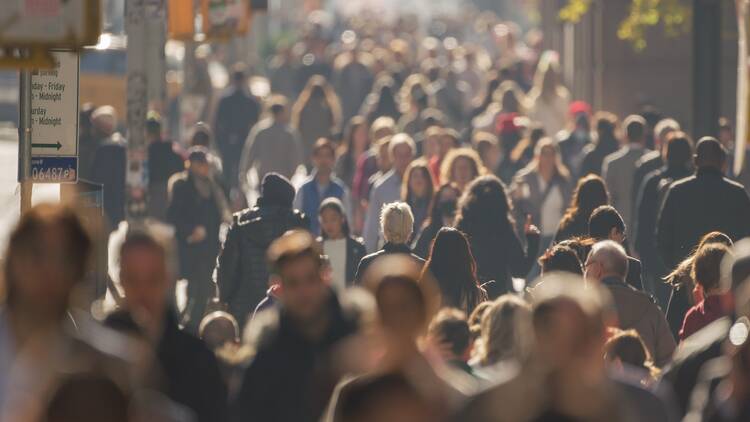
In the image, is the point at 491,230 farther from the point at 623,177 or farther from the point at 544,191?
the point at 623,177

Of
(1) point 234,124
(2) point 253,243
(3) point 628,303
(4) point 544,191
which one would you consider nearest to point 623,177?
(4) point 544,191

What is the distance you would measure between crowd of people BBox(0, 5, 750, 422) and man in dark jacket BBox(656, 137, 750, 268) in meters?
0.01

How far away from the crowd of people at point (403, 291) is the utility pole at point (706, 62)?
0.80 m

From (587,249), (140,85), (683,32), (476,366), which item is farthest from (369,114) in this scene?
(476,366)

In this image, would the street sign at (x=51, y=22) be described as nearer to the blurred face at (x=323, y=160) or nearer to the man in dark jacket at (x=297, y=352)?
the man in dark jacket at (x=297, y=352)

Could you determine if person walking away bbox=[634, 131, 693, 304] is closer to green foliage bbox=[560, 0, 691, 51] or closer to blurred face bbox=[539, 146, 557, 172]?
blurred face bbox=[539, 146, 557, 172]

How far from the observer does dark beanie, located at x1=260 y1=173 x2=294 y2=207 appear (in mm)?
13477

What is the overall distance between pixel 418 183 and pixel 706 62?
639 centimetres

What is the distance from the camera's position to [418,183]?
16.0 meters

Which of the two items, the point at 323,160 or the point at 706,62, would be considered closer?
the point at 323,160

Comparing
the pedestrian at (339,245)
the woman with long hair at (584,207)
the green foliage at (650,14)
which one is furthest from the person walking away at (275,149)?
the woman with long hair at (584,207)

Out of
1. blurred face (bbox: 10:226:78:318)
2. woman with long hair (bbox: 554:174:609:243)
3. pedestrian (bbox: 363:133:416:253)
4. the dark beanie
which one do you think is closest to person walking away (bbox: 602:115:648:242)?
pedestrian (bbox: 363:133:416:253)

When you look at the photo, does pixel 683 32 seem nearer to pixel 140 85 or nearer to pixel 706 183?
pixel 140 85

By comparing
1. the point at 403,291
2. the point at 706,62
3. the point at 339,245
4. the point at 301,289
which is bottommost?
the point at 339,245
